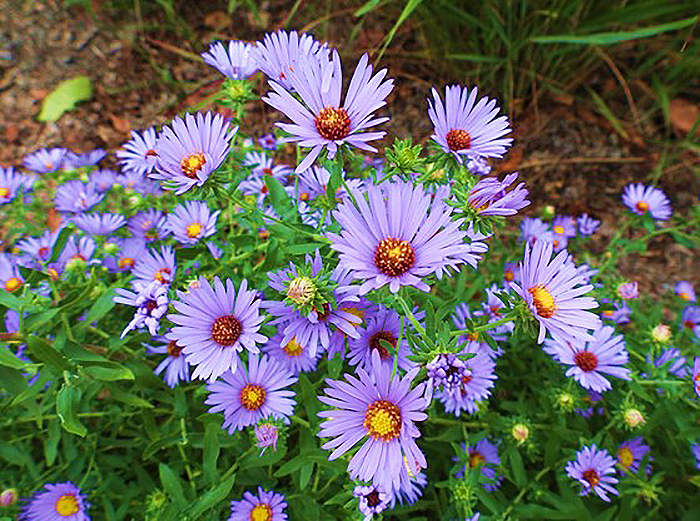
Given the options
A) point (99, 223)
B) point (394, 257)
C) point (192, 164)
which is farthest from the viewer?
point (99, 223)

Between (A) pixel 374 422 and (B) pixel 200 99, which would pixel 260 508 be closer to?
(A) pixel 374 422

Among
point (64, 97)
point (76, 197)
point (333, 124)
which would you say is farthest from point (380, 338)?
point (64, 97)

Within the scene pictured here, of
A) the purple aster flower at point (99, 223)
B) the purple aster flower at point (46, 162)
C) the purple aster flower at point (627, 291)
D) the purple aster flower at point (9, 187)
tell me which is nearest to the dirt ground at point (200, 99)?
the purple aster flower at point (46, 162)

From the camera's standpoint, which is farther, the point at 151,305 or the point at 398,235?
the point at 151,305

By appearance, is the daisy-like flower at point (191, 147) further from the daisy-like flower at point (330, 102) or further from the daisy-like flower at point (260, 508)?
the daisy-like flower at point (260, 508)

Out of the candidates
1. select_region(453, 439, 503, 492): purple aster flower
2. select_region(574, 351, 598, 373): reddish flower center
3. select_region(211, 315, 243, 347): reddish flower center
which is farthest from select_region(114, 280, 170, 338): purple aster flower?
select_region(574, 351, 598, 373): reddish flower center
